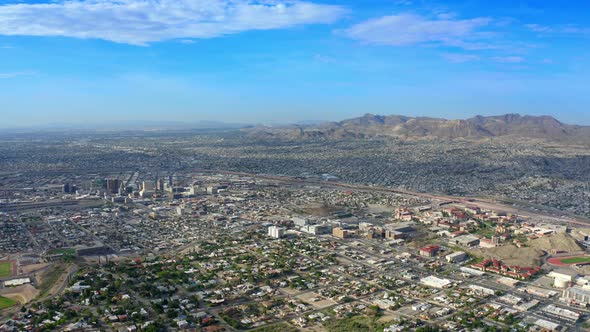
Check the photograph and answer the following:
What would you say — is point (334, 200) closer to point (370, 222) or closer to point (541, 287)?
point (370, 222)

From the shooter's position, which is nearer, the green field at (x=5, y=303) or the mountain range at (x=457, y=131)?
the green field at (x=5, y=303)

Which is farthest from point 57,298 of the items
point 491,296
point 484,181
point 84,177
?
point 484,181

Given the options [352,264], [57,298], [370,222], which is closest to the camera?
[57,298]

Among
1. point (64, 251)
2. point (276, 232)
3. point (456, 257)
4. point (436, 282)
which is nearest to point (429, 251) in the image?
point (456, 257)

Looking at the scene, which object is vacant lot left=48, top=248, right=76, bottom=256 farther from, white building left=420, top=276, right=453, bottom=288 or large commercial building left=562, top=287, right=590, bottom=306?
large commercial building left=562, top=287, right=590, bottom=306

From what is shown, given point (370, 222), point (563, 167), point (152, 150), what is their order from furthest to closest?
point (152, 150) → point (563, 167) → point (370, 222)

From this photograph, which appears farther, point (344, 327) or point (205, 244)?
point (205, 244)

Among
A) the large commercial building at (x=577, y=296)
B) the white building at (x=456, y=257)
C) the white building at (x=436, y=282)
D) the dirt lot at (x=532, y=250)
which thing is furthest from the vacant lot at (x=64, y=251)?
the large commercial building at (x=577, y=296)

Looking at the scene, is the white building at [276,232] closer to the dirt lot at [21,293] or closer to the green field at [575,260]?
the dirt lot at [21,293]
